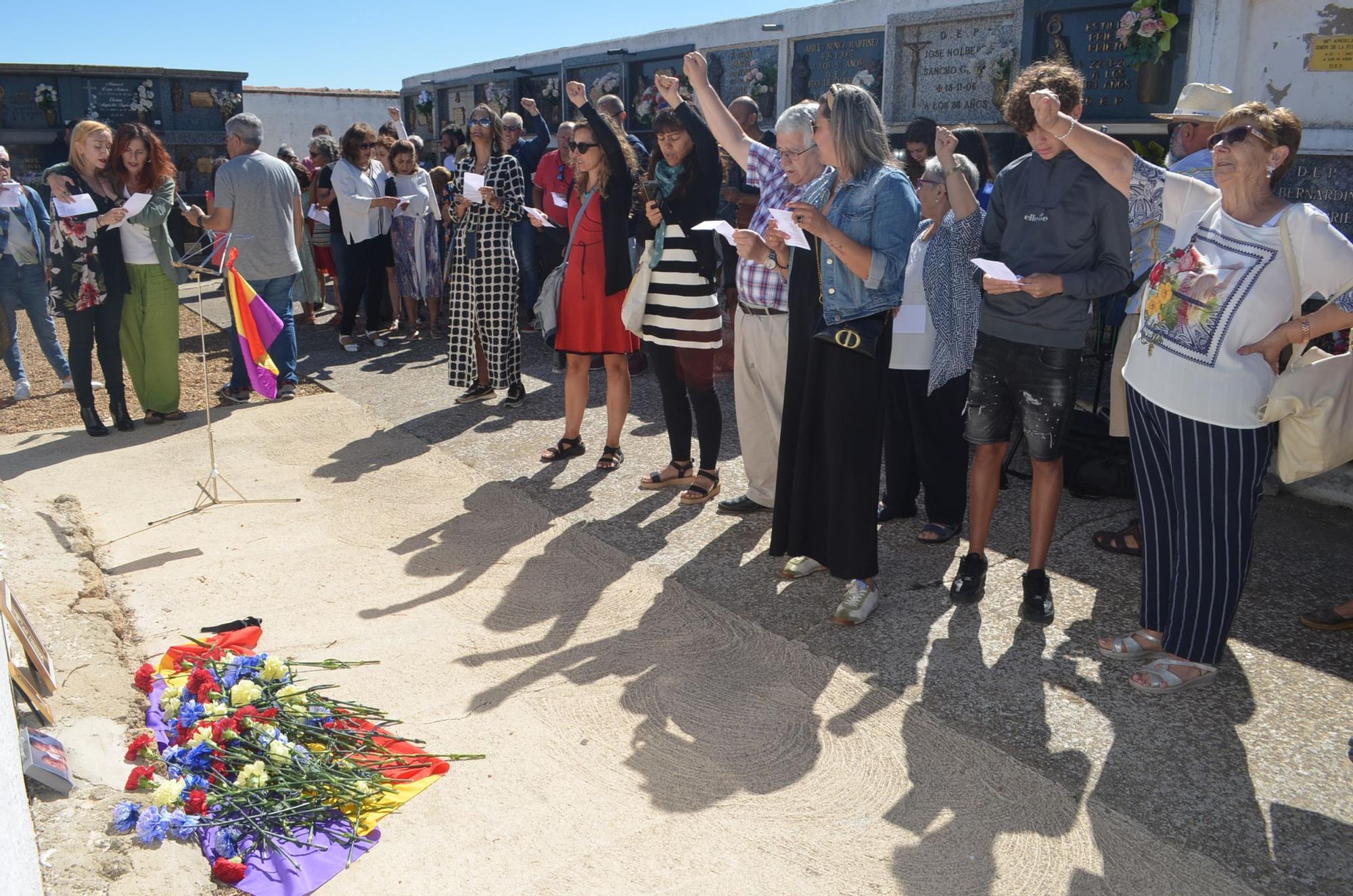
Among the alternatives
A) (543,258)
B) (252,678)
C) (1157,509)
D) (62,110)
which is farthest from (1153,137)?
(62,110)

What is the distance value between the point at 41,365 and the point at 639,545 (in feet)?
23.7

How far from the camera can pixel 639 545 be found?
4980 millimetres

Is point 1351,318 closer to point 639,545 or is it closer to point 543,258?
point 639,545

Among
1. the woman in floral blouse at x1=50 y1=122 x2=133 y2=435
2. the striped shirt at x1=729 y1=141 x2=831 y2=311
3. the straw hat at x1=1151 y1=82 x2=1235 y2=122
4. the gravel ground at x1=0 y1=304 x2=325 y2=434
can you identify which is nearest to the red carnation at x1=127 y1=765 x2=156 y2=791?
the striped shirt at x1=729 y1=141 x2=831 y2=311

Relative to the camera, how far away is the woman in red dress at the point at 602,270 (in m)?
5.72

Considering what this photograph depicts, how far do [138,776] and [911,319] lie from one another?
10.7ft

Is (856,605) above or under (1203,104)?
under

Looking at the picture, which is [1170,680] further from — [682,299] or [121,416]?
[121,416]

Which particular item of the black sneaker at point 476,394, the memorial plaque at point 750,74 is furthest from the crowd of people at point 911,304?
the memorial plaque at point 750,74

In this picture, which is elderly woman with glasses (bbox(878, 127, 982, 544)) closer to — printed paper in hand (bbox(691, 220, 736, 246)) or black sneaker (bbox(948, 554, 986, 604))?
black sneaker (bbox(948, 554, 986, 604))

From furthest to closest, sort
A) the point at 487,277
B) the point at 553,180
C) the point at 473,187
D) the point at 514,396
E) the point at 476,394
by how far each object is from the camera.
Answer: the point at 553,180 < the point at 476,394 < the point at 514,396 < the point at 487,277 < the point at 473,187

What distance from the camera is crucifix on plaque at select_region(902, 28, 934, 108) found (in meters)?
8.87

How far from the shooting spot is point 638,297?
5391mm

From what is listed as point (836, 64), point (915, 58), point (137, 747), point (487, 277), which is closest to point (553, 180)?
point (487, 277)
